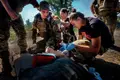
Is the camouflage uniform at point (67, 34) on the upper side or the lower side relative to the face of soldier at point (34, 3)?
lower

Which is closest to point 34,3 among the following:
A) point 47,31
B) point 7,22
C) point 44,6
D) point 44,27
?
point 44,6

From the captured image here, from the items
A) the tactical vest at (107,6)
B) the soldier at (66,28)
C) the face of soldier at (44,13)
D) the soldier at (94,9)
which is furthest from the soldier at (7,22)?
the soldier at (94,9)

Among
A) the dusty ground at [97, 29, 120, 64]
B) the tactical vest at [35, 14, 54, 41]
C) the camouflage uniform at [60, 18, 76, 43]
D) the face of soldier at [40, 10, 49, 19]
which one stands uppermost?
the face of soldier at [40, 10, 49, 19]

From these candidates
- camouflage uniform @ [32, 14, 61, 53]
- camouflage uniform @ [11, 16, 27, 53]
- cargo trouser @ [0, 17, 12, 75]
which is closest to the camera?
cargo trouser @ [0, 17, 12, 75]

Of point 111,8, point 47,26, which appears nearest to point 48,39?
point 47,26

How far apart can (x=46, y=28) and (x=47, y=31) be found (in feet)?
0.31

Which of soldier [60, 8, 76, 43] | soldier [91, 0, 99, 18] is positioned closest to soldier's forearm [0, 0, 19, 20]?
soldier [60, 8, 76, 43]

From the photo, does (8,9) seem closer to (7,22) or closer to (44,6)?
(7,22)

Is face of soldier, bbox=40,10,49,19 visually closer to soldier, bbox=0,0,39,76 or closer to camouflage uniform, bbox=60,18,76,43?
soldier, bbox=0,0,39,76

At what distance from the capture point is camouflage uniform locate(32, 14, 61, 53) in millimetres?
6367

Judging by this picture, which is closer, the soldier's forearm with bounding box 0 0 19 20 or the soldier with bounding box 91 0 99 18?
the soldier's forearm with bounding box 0 0 19 20

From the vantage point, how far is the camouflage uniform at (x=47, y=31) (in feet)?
20.9

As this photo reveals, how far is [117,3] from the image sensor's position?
23.1ft

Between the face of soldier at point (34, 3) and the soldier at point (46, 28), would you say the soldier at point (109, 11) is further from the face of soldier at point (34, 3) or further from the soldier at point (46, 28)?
the face of soldier at point (34, 3)
